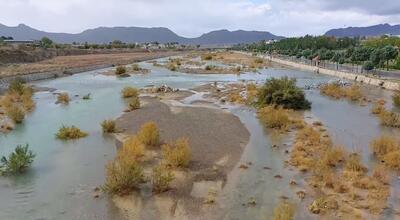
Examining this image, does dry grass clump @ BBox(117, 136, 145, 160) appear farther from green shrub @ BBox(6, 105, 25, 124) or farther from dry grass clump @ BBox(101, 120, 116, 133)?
green shrub @ BBox(6, 105, 25, 124)

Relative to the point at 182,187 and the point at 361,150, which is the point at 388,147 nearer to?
the point at 361,150

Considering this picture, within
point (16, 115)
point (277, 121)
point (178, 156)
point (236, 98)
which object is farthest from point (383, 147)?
point (16, 115)

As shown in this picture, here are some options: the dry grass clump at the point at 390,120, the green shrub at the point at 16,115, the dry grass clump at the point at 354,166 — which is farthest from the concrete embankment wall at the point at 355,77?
the green shrub at the point at 16,115

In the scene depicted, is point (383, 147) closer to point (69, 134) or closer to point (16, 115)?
point (69, 134)

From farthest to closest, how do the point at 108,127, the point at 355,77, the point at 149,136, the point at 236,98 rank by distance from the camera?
the point at 355,77
the point at 236,98
the point at 108,127
the point at 149,136

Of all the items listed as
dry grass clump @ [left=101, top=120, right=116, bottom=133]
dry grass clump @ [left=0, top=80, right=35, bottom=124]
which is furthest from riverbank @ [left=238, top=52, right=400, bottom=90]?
dry grass clump @ [left=0, top=80, right=35, bottom=124]

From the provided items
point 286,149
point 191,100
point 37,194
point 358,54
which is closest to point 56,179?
point 37,194

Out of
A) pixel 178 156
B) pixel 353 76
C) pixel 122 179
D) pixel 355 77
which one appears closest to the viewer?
pixel 122 179
